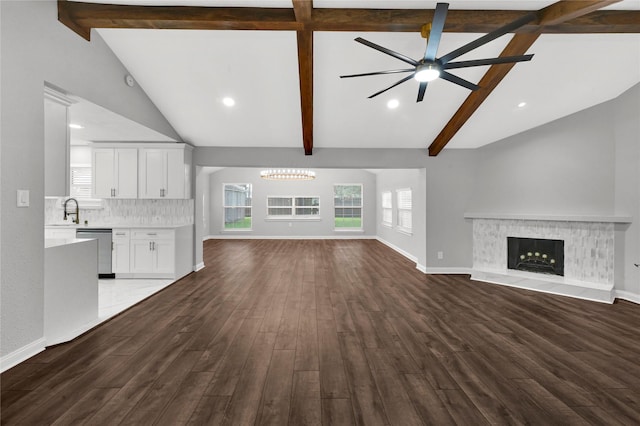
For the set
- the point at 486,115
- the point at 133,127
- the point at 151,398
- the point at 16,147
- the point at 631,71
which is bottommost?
the point at 151,398

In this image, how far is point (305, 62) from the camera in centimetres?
328

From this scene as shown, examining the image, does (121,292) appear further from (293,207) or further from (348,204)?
(348,204)

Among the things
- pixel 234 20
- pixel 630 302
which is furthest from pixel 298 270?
pixel 630 302

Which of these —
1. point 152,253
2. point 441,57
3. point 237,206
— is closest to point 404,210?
point 441,57

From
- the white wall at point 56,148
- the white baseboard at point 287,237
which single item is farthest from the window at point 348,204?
the white wall at point 56,148

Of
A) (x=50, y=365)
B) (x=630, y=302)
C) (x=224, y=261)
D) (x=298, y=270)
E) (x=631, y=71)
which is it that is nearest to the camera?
(x=50, y=365)

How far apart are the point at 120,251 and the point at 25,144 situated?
2.97 m

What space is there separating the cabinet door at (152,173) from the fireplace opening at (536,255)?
6.41 m

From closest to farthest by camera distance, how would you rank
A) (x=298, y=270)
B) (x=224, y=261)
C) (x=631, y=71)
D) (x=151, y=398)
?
(x=151, y=398)
(x=631, y=71)
(x=298, y=270)
(x=224, y=261)

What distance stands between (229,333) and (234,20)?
323 centimetres

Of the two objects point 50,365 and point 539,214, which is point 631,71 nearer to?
point 539,214

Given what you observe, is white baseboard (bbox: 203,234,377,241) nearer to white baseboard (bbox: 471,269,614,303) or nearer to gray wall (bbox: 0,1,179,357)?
white baseboard (bbox: 471,269,614,303)

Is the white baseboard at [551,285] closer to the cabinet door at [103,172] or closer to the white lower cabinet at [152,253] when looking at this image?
the white lower cabinet at [152,253]

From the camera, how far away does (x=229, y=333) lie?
9.34ft
